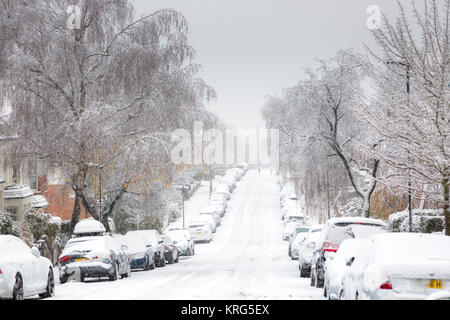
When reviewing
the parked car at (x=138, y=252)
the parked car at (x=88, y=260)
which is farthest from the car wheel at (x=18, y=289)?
the parked car at (x=138, y=252)

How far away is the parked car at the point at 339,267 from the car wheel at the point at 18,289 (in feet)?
18.9

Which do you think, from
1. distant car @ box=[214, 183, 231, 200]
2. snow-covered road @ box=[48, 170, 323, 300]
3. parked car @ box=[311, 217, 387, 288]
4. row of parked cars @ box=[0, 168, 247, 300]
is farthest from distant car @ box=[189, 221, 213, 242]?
parked car @ box=[311, 217, 387, 288]

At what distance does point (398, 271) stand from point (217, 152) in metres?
32.9

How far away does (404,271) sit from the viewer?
9.49 metres

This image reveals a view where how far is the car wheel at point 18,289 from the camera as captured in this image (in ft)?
42.1

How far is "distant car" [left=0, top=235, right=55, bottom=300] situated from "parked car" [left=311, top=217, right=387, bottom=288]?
20.4ft

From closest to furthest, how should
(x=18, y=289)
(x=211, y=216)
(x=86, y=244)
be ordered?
(x=18, y=289) → (x=86, y=244) → (x=211, y=216)

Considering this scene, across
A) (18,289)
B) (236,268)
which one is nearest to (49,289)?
(18,289)

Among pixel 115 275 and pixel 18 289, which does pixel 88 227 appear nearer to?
pixel 115 275

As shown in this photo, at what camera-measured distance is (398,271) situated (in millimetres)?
9500

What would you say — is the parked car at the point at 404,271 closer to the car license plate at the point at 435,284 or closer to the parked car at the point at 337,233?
the car license plate at the point at 435,284

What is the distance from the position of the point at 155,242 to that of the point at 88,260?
9060 mm
